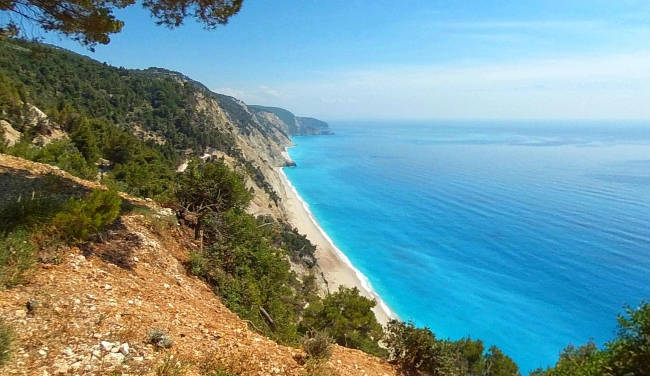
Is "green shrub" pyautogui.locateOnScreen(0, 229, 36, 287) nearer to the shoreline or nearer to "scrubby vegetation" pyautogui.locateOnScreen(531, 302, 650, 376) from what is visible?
"scrubby vegetation" pyautogui.locateOnScreen(531, 302, 650, 376)

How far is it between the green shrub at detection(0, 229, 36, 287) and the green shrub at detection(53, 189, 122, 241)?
822 mm

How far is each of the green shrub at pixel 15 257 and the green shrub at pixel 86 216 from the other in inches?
32.4

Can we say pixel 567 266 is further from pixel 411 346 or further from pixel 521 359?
pixel 411 346

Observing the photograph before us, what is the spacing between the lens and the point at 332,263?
55656 millimetres

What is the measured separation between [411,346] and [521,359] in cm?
3596

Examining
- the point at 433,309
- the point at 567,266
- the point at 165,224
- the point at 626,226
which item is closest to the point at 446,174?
the point at 626,226

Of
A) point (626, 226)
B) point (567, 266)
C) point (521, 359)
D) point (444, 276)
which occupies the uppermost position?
point (626, 226)

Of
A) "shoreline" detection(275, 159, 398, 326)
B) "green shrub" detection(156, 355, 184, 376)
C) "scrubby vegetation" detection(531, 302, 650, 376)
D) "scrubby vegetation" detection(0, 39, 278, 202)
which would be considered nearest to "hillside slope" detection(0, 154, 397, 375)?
"green shrub" detection(156, 355, 184, 376)

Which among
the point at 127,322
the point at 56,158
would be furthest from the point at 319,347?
the point at 56,158

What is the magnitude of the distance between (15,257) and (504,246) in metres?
67.8

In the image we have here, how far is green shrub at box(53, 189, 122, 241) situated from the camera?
333 inches

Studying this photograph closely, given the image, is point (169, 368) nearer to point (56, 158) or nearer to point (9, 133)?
point (56, 158)

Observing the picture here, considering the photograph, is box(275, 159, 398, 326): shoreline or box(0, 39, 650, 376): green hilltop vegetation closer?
box(0, 39, 650, 376): green hilltop vegetation

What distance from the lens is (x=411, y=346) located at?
9.32m
